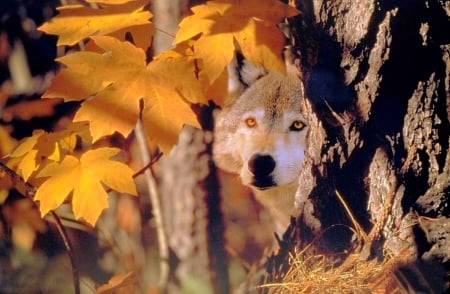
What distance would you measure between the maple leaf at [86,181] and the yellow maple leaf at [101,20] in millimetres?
269

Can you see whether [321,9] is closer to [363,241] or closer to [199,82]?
[199,82]

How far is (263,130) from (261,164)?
3.1 inches

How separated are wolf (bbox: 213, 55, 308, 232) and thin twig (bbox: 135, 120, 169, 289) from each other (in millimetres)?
177

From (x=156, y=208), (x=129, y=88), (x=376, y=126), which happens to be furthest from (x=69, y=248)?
(x=376, y=126)

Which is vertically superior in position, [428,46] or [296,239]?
[428,46]

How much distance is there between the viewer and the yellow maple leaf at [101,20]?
52.5 inches

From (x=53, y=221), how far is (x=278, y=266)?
575mm

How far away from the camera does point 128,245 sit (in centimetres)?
149

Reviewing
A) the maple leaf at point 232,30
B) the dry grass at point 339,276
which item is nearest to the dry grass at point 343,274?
the dry grass at point 339,276

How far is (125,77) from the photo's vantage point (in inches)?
50.6

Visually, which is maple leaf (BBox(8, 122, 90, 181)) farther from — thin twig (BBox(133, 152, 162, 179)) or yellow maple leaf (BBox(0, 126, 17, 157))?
thin twig (BBox(133, 152, 162, 179))

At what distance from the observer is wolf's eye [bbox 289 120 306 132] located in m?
1.39

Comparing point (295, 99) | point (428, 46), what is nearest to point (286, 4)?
point (295, 99)

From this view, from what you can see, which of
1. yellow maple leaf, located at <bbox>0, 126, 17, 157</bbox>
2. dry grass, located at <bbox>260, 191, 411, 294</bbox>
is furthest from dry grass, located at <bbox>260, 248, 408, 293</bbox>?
yellow maple leaf, located at <bbox>0, 126, 17, 157</bbox>
